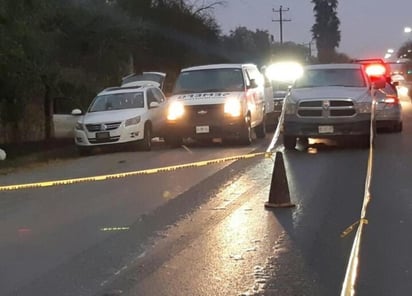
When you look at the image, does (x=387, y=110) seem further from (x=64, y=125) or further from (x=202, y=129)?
(x=64, y=125)

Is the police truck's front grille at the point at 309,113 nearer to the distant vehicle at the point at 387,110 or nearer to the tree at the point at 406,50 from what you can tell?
the distant vehicle at the point at 387,110

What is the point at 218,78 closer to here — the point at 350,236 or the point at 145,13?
the point at 350,236

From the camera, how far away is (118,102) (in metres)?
20.4

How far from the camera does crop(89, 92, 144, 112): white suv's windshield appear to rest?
20.1 m

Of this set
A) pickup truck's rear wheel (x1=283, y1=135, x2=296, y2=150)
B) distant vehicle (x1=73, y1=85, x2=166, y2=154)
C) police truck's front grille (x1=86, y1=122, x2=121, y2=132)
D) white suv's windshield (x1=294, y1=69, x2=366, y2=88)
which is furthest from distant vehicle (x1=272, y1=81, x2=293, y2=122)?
pickup truck's rear wheel (x1=283, y1=135, x2=296, y2=150)

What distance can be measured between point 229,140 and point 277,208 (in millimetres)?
10160

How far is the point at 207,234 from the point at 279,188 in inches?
68.5

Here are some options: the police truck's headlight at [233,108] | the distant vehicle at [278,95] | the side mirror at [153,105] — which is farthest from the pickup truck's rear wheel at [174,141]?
the distant vehicle at [278,95]

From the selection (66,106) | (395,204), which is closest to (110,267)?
(395,204)

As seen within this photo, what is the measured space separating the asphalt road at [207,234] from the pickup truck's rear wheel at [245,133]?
4.31 m

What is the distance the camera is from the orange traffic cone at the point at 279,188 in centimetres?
971

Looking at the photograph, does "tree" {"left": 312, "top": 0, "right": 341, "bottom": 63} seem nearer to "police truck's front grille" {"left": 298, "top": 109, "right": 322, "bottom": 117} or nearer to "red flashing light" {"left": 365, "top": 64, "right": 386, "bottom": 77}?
"red flashing light" {"left": 365, "top": 64, "right": 386, "bottom": 77}

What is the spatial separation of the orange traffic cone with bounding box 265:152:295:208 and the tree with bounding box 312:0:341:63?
13433 centimetres

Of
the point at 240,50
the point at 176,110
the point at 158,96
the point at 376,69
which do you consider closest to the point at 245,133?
the point at 176,110
